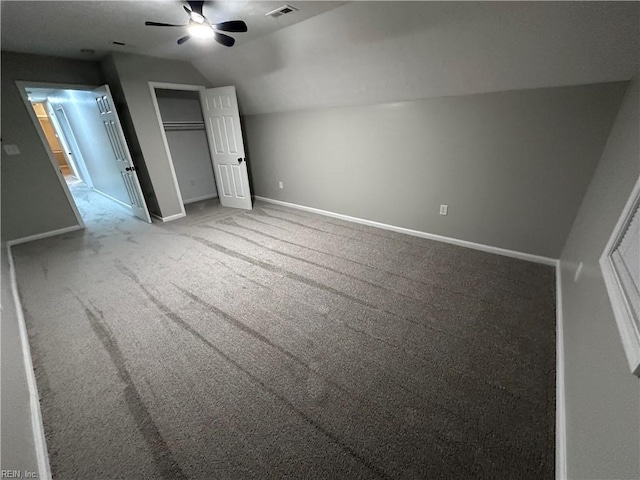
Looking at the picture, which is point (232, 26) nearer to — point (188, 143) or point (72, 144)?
point (188, 143)

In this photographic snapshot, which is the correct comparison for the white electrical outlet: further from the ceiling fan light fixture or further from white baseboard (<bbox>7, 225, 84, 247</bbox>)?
white baseboard (<bbox>7, 225, 84, 247</bbox>)

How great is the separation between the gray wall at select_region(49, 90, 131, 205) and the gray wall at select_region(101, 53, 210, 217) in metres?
0.84

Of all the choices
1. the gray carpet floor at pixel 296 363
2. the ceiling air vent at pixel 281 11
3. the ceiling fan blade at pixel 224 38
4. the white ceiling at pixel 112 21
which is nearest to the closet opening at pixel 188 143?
the white ceiling at pixel 112 21

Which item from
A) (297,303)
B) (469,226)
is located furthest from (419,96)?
(297,303)

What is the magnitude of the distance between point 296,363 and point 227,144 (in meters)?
3.89

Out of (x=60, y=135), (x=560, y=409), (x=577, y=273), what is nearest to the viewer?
(x=560, y=409)

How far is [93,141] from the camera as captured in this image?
479 centimetres

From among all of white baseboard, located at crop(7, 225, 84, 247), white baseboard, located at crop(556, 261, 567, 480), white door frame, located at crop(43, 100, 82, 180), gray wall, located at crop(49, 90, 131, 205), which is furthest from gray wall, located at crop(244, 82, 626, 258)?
white door frame, located at crop(43, 100, 82, 180)

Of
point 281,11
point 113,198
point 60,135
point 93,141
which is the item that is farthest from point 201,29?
point 60,135

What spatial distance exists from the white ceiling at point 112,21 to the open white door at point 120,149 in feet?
1.90

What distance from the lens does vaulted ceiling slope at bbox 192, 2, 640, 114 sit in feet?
5.44

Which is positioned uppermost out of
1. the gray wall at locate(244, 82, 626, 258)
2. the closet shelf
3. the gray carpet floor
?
the closet shelf

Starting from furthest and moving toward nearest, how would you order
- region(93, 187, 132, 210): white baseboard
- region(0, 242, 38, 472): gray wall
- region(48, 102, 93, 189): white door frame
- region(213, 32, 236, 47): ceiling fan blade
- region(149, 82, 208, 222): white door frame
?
region(48, 102, 93, 189): white door frame → region(93, 187, 132, 210): white baseboard → region(149, 82, 208, 222): white door frame → region(213, 32, 236, 47): ceiling fan blade → region(0, 242, 38, 472): gray wall

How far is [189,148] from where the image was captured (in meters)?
4.96
